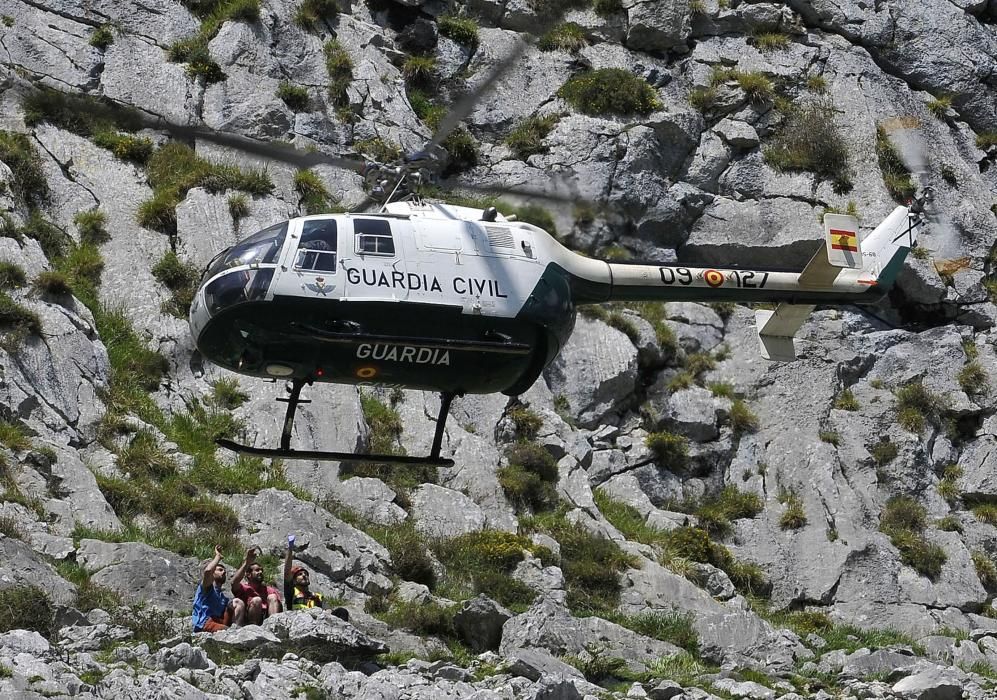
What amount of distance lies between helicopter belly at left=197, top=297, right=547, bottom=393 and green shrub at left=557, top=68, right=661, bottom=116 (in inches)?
567

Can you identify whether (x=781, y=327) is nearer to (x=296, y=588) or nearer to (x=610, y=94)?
(x=296, y=588)

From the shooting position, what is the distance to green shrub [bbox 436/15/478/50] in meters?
31.3

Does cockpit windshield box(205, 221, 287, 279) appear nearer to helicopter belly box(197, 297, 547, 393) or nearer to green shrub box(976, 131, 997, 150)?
helicopter belly box(197, 297, 547, 393)

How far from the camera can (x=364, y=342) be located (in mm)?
15648

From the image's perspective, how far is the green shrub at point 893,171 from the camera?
29797 millimetres

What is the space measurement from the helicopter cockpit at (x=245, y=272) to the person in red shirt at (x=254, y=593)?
3415 mm

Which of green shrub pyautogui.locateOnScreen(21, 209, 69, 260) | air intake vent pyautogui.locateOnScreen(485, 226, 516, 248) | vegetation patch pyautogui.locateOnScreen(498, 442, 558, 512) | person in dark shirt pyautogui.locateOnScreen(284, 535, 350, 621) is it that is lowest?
person in dark shirt pyautogui.locateOnScreen(284, 535, 350, 621)

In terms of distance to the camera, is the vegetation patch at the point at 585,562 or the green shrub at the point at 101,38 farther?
the green shrub at the point at 101,38

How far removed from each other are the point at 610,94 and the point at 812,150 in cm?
482

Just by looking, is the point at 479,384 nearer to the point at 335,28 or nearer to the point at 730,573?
the point at 730,573

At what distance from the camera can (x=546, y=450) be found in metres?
23.2

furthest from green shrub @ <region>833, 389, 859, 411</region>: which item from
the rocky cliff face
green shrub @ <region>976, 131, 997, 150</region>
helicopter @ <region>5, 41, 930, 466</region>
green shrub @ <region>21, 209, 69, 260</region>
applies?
green shrub @ <region>21, 209, 69, 260</region>

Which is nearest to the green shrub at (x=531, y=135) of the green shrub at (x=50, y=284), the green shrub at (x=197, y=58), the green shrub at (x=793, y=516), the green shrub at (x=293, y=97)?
the green shrub at (x=293, y=97)

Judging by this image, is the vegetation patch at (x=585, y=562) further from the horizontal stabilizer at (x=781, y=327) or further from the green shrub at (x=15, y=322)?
the green shrub at (x=15, y=322)
